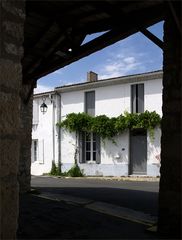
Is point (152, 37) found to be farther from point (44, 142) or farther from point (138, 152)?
point (44, 142)

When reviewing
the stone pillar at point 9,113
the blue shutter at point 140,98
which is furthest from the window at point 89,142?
the stone pillar at point 9,113

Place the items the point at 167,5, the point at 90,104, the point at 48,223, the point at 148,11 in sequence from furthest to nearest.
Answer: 1. the point at 90,104
2. the point at 48,223
3. the point at 148,11
4. the point at 167,5

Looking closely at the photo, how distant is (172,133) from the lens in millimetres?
5727

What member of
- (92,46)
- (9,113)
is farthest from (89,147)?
(9,113)

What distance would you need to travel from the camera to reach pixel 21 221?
6.65 meters

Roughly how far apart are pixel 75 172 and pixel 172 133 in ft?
54.9

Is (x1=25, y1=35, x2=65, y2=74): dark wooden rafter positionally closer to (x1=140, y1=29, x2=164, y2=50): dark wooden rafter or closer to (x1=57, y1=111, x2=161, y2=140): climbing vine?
(x1=140, y1=29, x2=164, y2=50): dark wooden rafter

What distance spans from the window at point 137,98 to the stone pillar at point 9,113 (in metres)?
17.7

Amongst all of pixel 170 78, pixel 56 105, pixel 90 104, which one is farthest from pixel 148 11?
pixel 56 105

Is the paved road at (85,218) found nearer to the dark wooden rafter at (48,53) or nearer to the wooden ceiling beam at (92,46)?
the wooden ceiling beam at (92,46)

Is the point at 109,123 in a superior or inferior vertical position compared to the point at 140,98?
inferior

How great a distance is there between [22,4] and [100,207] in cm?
612

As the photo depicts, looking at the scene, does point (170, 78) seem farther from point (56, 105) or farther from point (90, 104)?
point (56, 105)

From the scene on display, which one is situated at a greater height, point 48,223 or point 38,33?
point 38,33
